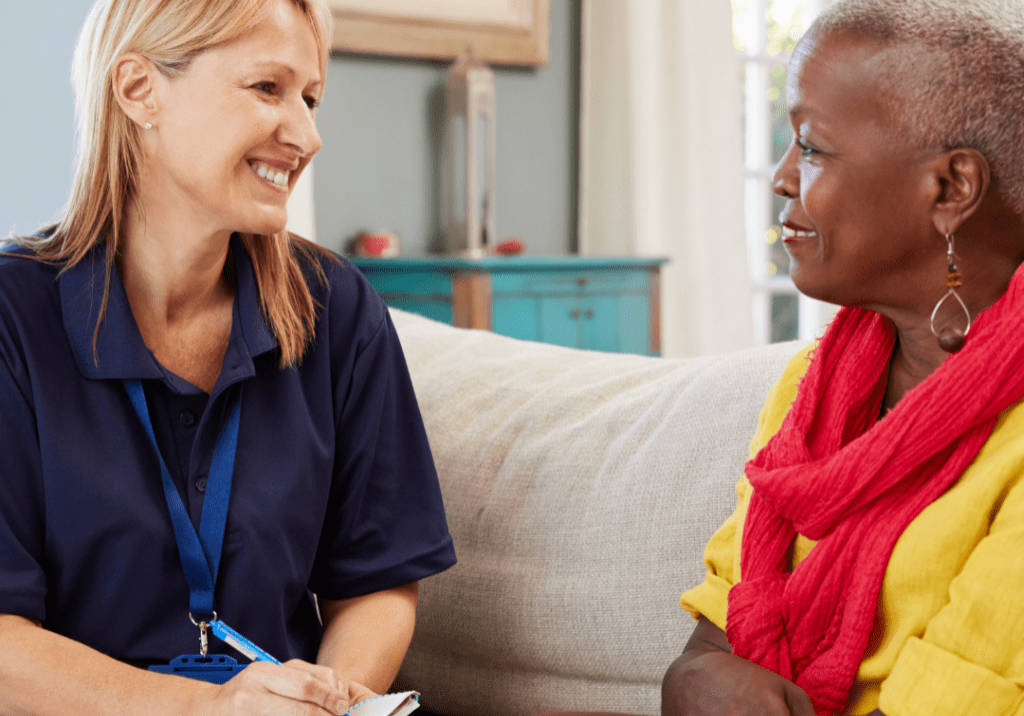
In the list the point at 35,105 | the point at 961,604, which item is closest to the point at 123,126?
the point at 961,604

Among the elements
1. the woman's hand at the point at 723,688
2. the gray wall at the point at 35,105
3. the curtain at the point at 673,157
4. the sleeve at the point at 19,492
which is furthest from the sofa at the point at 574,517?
the curtain at the point at 673,157

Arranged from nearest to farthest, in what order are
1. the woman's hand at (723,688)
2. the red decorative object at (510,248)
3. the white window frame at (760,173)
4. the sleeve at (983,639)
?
the sleeve at (983,639)
the woman's hand at (723,688)
the red decorative object at (510,248)
the white window frame at (760,173)

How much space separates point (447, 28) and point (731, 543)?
10.4 feet

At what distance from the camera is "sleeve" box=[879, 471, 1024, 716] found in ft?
2.57

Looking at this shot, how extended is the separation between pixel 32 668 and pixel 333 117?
2966 mm

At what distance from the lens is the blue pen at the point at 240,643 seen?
112cm

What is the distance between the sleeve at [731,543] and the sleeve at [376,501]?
38 cm

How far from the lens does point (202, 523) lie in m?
1.17

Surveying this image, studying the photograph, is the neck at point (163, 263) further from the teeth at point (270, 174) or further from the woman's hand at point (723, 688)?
the woman's hand at point (723, 688)

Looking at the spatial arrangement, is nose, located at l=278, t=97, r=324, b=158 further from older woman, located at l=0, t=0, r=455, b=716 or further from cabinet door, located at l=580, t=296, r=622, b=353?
cabinet door, located at l=580, t=296, r=622, b=353

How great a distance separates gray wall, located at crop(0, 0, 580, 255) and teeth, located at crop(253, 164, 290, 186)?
1.69 metres

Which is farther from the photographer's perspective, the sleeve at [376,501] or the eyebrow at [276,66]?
the sleeve at [376,501]

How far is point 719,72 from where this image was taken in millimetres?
4387

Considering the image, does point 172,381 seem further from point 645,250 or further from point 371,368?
point 645,250
